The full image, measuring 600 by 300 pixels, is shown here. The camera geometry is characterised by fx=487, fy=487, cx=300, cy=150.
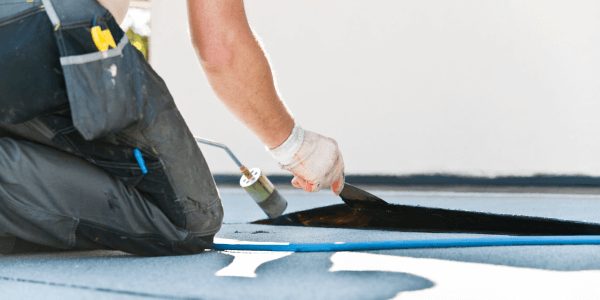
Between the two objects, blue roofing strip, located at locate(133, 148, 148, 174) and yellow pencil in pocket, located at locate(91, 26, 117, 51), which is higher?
yellow pencil in pocket, located at locate(91, 26, 117, 51)

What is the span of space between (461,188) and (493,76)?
2.61 feet

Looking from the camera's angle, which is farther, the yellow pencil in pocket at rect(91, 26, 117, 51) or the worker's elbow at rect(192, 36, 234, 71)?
the worker's elbow at rect(192, 36, 234, 71)

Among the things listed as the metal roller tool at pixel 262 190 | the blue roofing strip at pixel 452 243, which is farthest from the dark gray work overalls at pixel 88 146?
the metal roller tool at pixel 262 190

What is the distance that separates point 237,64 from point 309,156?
10.7 inches

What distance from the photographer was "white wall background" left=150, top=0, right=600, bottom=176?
10.6ft

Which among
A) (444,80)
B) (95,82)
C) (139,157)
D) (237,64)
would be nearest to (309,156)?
(237,64)

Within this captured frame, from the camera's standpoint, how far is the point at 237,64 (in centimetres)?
97

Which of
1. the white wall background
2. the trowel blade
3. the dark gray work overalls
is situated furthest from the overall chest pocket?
the white wall background

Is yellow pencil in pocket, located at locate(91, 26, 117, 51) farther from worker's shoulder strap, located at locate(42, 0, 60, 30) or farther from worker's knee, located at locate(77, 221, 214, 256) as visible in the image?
worker's knee, located at locate(77, 221, 214, 256)

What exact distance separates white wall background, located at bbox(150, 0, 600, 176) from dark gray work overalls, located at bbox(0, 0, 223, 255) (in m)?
2.69

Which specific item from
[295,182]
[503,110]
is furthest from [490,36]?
[295,182]

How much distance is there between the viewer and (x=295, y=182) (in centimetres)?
117

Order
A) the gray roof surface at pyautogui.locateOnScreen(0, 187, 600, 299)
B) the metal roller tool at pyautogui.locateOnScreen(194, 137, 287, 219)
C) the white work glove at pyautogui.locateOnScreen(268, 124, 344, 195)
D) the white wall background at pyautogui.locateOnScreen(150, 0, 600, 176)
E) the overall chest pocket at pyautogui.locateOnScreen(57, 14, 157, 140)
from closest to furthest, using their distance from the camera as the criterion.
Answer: the gray roof surface at pyautogui.locateOnScreen(0, 187, 600, 299) < the overall chest pocket at pyautogui.locateOnScreen(57, 14, 157, 140) < the white work glove at pyautogui.locateOnScreen(268, 124, 344, 195) < the metal roller tool at pyautogui.locateOnScreen(194, 137, 287, 219) < the white wall background at pyautogui.locateOnScreen(150, 0, 600, 176)

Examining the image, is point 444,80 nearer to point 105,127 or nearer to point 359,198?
point 359,198
